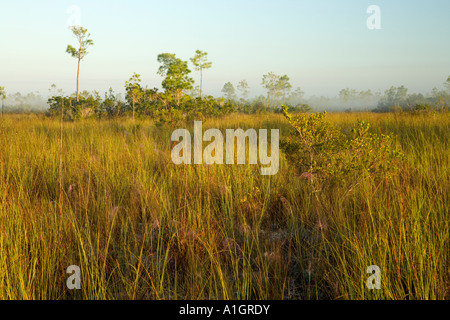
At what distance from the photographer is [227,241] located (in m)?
2.15

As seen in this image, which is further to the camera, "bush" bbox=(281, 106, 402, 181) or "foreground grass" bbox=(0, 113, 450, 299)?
"bush" bbox=(281, 106, 402, 181)

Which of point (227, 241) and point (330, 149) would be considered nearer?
point (227, 241)

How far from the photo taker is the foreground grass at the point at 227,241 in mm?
1968

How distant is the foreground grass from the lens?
1968 millimetres

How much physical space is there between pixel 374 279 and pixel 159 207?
6.16 feet

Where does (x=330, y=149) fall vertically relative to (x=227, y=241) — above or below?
above

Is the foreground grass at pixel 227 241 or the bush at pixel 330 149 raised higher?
the bush at pixel 330 149

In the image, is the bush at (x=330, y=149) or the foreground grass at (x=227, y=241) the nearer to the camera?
the foreground grass at (x=227, y=241)

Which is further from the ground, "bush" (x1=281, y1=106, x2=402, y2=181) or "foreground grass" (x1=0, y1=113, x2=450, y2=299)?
"bush" (x1=281, y1=106, x2=402, y2=181)

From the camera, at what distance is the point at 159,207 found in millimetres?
3072
